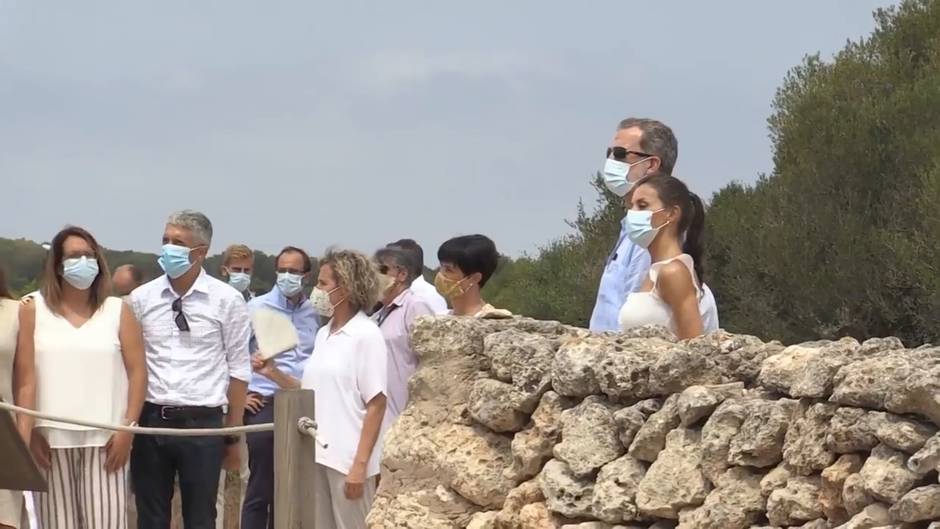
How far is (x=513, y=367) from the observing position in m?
5.27

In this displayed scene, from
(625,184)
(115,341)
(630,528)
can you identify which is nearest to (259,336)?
(115,341)

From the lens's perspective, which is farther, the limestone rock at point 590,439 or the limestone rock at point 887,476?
the limestone rock at point 590,439

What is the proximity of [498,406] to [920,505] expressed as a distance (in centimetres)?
190

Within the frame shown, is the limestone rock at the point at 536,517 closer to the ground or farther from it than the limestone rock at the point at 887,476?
closer to the ground

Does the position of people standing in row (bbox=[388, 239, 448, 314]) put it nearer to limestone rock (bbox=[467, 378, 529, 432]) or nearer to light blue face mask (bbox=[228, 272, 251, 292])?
light blue face mask (bbox=[228, 272, 251, 292])

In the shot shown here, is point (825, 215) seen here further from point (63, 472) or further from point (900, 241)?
point (63, 472)

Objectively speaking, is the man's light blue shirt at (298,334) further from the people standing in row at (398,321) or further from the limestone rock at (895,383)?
the limestone rock at (895,383)

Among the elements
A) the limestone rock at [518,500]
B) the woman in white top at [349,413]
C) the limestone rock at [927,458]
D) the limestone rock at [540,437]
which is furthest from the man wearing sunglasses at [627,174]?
the limestone rock at [927,458]

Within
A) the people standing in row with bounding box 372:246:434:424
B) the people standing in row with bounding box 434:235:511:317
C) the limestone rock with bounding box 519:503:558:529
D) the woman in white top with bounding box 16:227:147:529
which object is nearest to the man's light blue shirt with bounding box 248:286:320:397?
the people standing in row with bounding box 372:246:434:424

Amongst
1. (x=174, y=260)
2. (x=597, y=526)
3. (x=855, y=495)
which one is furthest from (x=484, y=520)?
(x=174, y=260)

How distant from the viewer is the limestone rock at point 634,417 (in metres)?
4.77

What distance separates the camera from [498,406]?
5262 mm

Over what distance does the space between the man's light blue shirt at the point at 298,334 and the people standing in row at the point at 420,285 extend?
73cm

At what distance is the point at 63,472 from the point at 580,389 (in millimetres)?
3269
